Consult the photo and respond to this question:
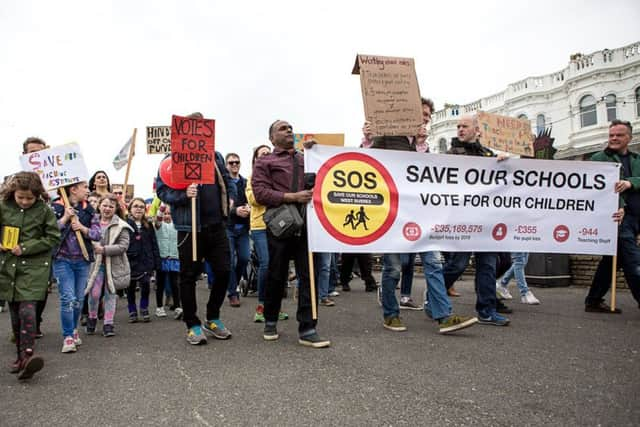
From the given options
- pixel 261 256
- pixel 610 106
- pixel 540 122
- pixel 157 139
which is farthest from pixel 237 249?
pixel 540 122

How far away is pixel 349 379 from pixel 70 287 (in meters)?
3.01

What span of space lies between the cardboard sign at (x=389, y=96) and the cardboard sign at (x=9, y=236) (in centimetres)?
336

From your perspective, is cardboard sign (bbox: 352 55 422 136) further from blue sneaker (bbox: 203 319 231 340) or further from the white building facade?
the white building facade

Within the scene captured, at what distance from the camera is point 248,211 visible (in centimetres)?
701

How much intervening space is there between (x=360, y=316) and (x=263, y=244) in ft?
5.05

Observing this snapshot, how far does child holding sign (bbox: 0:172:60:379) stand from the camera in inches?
157

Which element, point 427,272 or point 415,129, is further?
point 415,129

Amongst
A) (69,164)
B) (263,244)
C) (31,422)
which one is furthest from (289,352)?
(69,164)

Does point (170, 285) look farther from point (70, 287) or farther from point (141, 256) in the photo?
point (70, 287)

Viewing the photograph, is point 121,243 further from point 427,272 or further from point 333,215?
point 427,272

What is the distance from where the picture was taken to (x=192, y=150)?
4996 millimetres

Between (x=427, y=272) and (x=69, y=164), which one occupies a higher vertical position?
(x=69, y=164)

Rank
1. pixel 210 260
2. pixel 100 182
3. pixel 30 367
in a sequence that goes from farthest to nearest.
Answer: pixel 100 182 < pixel 210 260 < pixel 30 367

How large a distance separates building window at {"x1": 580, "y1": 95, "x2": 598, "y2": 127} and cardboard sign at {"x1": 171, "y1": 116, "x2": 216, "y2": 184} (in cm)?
3731
